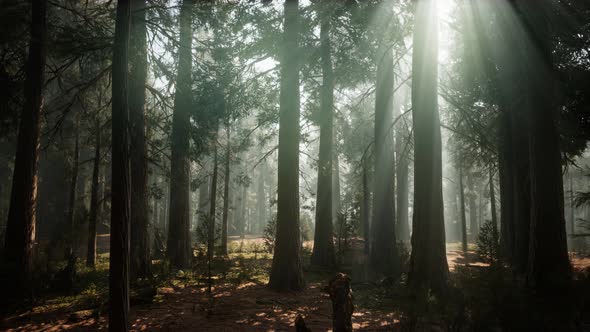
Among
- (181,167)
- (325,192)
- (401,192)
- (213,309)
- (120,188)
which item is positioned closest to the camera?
(120,188)

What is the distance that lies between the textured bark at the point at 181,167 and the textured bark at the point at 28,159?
3.88 meters

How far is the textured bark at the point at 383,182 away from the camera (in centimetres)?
1361

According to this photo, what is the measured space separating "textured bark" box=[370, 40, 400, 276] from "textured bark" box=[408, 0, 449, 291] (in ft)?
11.0

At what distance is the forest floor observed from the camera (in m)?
7.04

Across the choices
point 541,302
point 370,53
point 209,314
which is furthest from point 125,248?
point 370,53

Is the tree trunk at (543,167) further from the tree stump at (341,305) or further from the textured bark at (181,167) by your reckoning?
the textured bark at (181,167)

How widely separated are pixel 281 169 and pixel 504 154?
10172 millimetres

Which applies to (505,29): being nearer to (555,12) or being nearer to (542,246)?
(555,12)

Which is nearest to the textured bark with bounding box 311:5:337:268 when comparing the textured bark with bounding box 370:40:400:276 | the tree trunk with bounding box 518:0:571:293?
the textured bark with bounding box 370:40:400:276

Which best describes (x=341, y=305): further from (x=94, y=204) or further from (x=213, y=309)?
(x=94, y=204)

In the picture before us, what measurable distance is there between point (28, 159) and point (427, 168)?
1097 cm

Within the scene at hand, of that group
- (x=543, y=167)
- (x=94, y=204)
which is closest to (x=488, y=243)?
(x=543, y=167)

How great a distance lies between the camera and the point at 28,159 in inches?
381

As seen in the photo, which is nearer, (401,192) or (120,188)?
(120,188)
